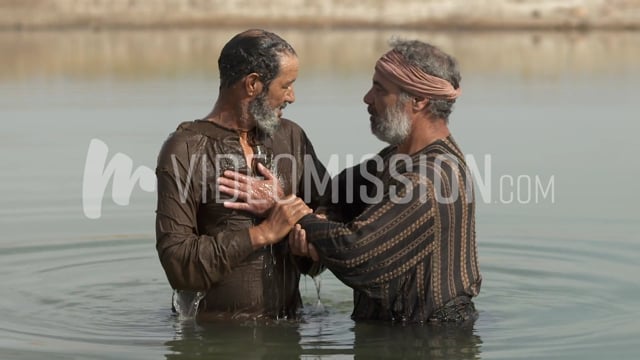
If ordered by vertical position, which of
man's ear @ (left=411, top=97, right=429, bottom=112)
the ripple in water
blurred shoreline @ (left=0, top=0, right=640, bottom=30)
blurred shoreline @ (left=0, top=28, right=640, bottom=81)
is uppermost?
blurred shoreline @ (left=0, top=0, right=640, bottom=30)

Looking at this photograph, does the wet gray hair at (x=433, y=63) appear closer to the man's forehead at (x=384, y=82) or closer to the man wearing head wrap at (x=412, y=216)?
the man wearing head wrap at (x=412, y=216)

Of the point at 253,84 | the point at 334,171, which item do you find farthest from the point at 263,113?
the point at 334,171

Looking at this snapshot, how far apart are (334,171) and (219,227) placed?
5924mm

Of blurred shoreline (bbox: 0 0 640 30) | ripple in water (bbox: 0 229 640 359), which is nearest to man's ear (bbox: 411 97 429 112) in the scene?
ripple in water (bbox: 0 229 640 359)

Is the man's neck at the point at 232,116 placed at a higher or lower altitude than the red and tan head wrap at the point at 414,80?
lower

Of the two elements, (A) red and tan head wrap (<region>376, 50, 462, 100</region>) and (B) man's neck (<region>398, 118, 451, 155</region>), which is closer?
(A) red and tan head wrap (<region>376, 50, 462, 100</region>)

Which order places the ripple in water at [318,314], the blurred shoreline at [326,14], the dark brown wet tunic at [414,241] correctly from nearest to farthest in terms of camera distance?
1. the dark brown wet tunic at [414,241]
2. the ripple in water at [318,314]
3. the blurred shoreline at [326,14]

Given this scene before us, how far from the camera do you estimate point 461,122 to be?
61.1 ft

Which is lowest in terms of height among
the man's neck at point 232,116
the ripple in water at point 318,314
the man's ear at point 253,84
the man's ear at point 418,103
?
the ripple in water at point 318,314

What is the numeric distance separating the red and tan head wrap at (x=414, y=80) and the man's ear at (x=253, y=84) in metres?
0.66

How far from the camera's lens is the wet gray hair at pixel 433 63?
8.30 m

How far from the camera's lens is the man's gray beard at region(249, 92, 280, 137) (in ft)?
27.3

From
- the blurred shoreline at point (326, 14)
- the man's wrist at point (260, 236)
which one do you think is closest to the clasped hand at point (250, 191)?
the man's wrist at point (260, 236)

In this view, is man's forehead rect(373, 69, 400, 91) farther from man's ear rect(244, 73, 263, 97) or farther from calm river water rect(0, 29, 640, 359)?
calm river water rect(0, 29, 640, 359)
